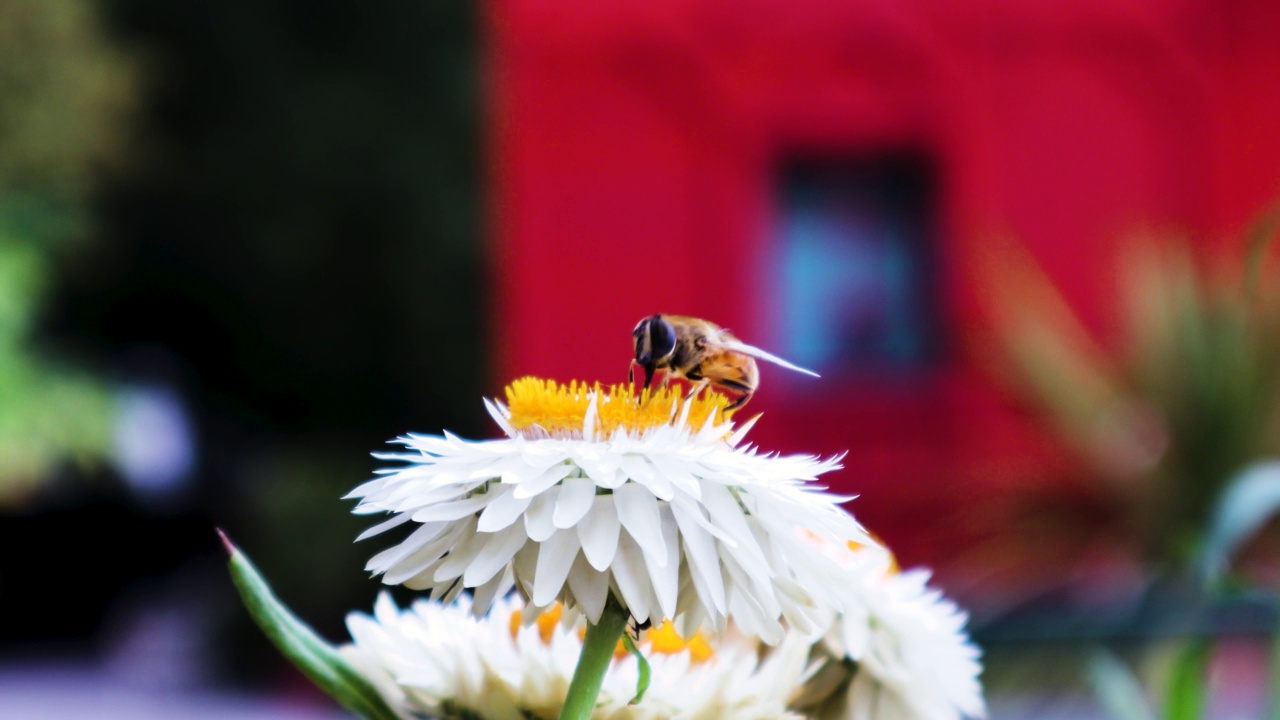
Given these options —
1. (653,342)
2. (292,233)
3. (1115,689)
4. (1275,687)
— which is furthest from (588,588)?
(292,233)

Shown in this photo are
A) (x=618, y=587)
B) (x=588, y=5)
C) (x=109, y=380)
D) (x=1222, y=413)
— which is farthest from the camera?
(x=109, y=380)

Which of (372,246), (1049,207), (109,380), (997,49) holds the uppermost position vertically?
(997,49)

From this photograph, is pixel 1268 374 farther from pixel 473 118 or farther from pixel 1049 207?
pixel 473 118

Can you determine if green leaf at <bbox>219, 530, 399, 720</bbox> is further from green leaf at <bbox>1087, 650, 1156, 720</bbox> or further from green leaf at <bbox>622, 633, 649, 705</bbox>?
green leaf at <bbox>1087, 650, 1156, 720</bbox>

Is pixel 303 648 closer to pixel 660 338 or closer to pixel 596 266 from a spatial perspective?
pixel 660 338

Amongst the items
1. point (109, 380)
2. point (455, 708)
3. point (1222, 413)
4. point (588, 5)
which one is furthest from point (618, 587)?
point (109, 380)

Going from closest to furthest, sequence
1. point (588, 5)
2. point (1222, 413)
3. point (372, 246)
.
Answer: point (1222, 413) → point (588, 5) → point (372, 246)
